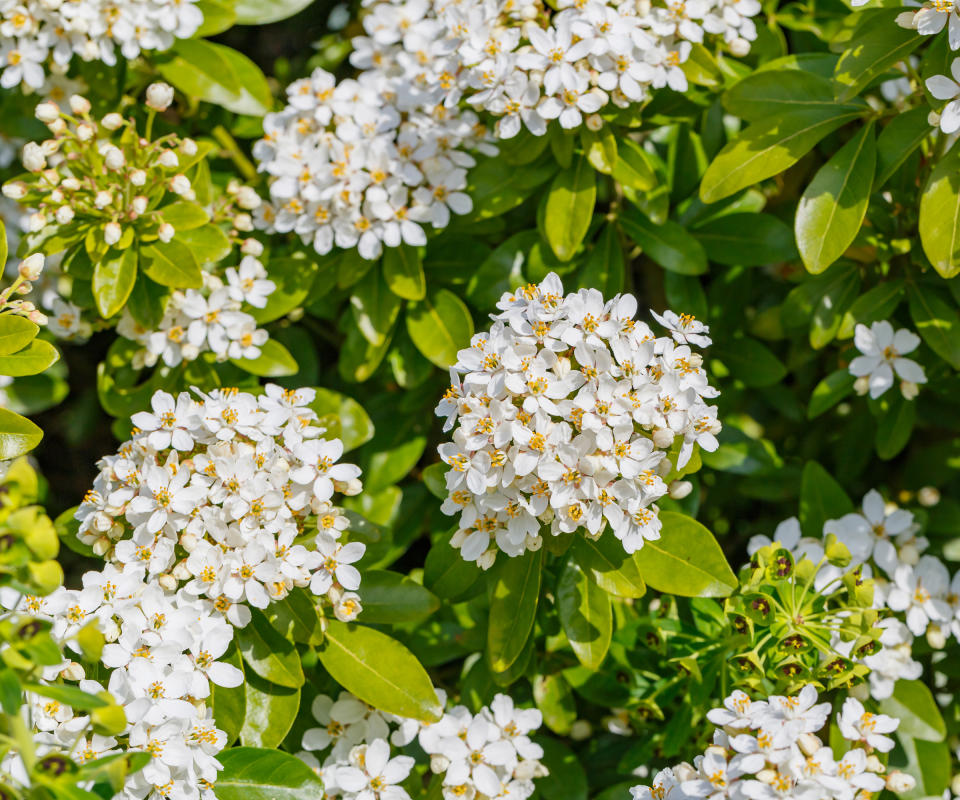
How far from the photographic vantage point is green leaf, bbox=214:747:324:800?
2.59m

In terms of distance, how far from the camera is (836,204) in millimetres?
3020

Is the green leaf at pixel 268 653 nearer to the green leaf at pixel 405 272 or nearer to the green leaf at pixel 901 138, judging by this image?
the green leaf at pixel 405 272

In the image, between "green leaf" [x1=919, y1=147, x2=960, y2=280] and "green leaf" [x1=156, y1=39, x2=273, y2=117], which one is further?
"green leaf" [x1=156, y1=39, x2=273, y2=117]

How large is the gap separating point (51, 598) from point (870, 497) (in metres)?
2.64

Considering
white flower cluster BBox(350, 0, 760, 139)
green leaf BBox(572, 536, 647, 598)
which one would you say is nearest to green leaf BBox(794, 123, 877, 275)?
white flower cluster BBox(350, 0, 760, 139)

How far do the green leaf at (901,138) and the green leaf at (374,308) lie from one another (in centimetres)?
170

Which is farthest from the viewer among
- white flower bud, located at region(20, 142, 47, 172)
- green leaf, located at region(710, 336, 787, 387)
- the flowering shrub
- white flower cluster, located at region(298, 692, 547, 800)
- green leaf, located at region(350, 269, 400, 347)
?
green leaf, located at region(710, 336, 787, 387)

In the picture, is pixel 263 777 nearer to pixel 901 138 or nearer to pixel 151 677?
pixel 151 677

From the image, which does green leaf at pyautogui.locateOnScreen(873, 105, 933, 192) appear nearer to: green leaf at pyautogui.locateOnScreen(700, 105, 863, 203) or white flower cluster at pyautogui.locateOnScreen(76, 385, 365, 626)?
green leaf at pyautogui.locateOnScreen(700, 105, 863, 203)

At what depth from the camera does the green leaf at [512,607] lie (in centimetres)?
279

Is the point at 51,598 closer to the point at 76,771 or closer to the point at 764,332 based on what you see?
the point at 76,771

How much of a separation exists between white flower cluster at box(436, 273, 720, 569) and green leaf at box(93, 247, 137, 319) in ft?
3.89

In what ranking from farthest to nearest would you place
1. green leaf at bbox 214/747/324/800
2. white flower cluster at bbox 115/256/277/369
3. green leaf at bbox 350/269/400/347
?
1. green leaf at bbox 350/269/400/347
2. white flower cluster at bbox 115/256/277/369
3. green leaf at bbox 214/747/324/800

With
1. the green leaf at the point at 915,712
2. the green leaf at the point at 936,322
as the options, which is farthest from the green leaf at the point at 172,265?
the green leaf at the point at 915,712
